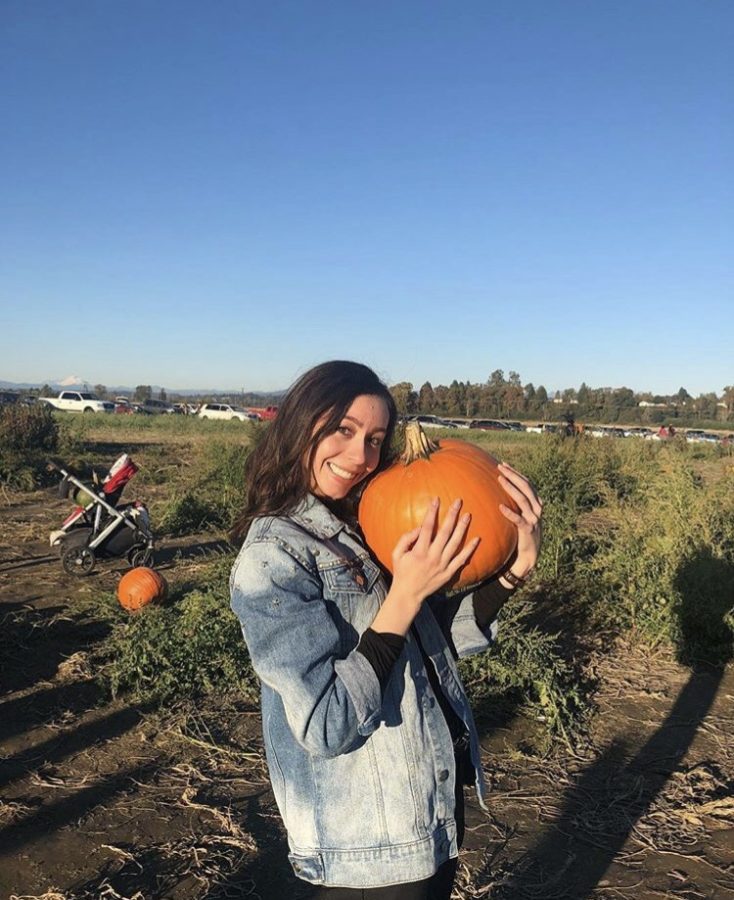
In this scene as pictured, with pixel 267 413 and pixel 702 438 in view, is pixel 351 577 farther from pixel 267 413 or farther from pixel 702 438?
pixel 702 438

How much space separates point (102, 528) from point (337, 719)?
6.92m

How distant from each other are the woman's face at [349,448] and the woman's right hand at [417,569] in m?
0.31

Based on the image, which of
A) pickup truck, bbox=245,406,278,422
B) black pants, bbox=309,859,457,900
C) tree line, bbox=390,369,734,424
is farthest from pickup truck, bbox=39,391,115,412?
black pants, bbox=309,859,457,900

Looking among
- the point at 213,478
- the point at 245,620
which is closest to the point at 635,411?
the point at 213,478

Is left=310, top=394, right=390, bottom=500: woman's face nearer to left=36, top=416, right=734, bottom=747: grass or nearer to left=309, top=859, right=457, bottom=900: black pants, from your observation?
left=309, top=859, right=457, bottom=900: black pants

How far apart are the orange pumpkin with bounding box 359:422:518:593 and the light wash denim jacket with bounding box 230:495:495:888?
0.13m

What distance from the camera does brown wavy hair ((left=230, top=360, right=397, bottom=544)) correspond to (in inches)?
66.0

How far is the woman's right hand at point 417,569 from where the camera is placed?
1.42 m

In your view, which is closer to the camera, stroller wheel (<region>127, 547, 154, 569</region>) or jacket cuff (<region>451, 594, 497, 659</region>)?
jacket cuff (<region>451, 594, 497, 659</region>)

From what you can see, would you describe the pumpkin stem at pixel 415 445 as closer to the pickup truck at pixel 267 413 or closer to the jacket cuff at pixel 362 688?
the pickup truck at pixel 267 413

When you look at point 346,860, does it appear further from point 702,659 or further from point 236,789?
point 702,659

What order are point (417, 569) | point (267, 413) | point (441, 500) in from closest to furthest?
point (417, 569) < point (441, 500) < point (267, 413)

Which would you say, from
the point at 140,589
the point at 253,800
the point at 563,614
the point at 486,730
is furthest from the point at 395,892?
the point at 563,614

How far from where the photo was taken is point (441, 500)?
1.81m
